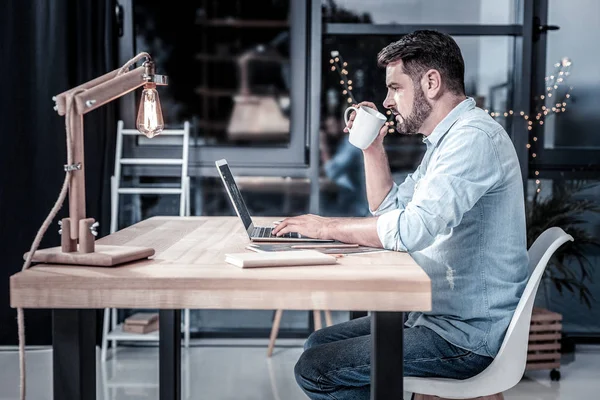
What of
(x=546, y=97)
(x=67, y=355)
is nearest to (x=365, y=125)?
(x=67, y=355)

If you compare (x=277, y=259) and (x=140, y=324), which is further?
(x=140, y=324)

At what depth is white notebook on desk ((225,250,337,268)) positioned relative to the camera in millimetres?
1376

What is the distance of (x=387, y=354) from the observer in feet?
4.27

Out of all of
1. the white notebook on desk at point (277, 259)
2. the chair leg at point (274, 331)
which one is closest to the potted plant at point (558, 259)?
the chair leg at point (274, 331)

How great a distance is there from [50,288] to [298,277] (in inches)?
16.8

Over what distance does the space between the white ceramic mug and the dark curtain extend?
1810 mm

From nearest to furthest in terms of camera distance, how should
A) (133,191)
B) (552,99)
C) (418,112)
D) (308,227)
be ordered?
1. (308,227)
2. (418,112)
3. (133,191)
4. (552,99)

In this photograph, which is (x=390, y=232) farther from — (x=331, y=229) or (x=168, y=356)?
(x=168, y=356)

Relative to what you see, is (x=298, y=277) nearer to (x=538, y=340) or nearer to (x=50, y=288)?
(x=50, y=288)

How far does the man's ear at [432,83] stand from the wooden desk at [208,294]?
64cm

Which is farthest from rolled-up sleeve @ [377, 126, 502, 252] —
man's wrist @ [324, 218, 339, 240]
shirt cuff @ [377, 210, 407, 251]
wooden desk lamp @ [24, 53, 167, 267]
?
wooden desk lamp @ [24, 53, 167, 267]

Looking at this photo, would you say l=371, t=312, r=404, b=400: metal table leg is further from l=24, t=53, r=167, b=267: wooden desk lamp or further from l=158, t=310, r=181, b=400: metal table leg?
l=158, t=310, r=181, b=400: metal table leg

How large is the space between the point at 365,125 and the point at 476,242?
1.61ft

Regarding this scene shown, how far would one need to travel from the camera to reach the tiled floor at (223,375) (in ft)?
9.53
